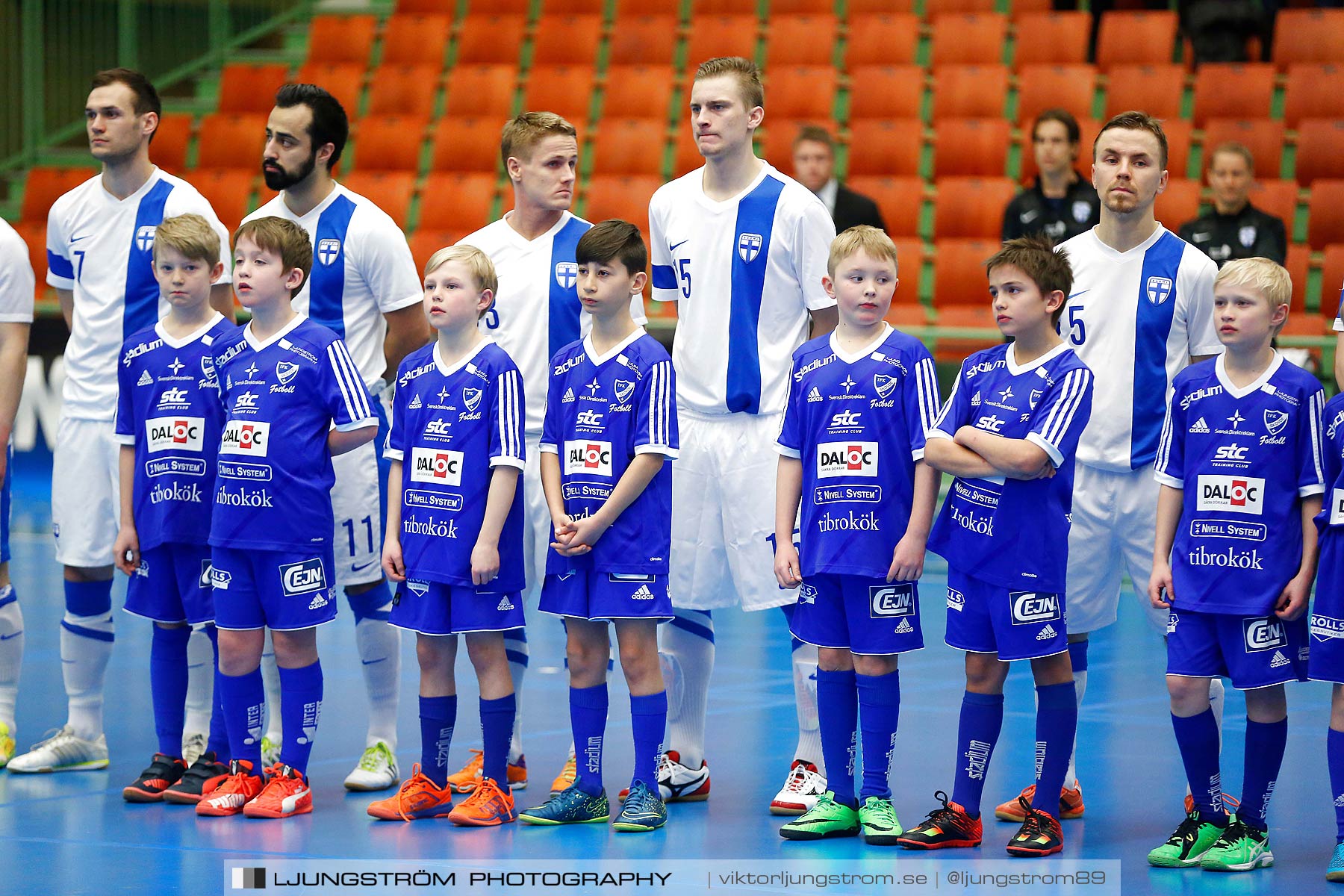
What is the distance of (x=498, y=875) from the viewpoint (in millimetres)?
3984

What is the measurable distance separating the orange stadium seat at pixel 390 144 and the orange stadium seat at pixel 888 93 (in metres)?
3.67

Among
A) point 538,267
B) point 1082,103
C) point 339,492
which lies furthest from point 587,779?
point 1082,103

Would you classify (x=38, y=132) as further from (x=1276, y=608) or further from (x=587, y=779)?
(x=1276, y=608)

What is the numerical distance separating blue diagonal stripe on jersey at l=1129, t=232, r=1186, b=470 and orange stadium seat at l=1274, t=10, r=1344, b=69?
7928mm

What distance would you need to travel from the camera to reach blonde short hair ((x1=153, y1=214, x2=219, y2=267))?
4.81 m

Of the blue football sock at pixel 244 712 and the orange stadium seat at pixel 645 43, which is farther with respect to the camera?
the orange stadium seat at pixel 645 43

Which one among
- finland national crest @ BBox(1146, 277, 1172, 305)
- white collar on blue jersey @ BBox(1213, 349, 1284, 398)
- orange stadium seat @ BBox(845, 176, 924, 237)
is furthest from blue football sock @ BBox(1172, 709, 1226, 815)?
orange stadium seat @ BBox(845, 176, 924, 237)

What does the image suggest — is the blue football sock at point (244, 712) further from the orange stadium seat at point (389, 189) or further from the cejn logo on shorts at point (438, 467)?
the orange stadium seat at point (389, 189)

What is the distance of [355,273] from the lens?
5211 millimetres

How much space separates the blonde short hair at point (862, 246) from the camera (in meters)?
4.45

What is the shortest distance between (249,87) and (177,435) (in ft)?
32.8

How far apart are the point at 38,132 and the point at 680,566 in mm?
11575

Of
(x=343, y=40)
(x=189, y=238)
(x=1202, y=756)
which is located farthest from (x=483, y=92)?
(x=1202, y=756)

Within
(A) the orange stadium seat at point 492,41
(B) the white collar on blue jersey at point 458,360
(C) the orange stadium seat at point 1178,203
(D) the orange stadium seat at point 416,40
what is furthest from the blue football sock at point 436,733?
(D) the orange stadium seat at point 416,40
